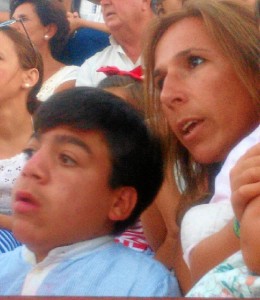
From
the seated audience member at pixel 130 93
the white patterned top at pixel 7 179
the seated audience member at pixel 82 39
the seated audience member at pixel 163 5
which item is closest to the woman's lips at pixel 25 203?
the seated audience member at pixel 130 93

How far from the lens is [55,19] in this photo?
3.48 meters

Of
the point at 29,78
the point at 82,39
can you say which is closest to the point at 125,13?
the point at 82,39

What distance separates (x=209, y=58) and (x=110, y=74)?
80 cm

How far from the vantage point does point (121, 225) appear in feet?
4.58

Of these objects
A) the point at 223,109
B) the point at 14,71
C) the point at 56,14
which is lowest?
the point at 56,14

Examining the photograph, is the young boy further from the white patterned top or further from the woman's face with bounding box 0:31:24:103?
the woman's face with bounding box 0:31:24:103

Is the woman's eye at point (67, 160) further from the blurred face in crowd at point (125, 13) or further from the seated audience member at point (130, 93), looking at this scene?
the blurred face in crowd at point (125, 13)

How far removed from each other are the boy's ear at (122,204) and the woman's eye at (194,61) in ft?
0.98

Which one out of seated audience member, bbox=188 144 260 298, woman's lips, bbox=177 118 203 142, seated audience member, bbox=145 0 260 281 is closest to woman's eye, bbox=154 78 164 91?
seated audience member, bbox=145 0 260 281

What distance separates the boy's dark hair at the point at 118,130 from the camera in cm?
135

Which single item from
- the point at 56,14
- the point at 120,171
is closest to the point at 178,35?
the point at 120,171

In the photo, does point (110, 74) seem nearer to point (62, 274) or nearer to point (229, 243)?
point (62, 274)

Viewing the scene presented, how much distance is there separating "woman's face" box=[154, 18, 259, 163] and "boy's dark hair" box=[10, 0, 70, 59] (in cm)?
198

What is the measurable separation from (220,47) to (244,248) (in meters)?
0.63
